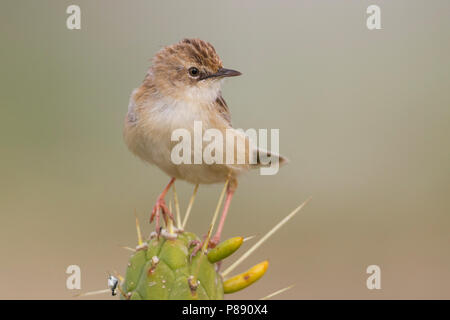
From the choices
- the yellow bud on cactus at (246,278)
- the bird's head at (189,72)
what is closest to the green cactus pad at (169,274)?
the yellow bud on cactus at (246,278)

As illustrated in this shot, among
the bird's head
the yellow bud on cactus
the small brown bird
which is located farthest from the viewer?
the bird's head

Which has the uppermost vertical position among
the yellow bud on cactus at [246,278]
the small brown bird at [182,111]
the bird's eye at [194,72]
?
the bird's eye at [194,72]

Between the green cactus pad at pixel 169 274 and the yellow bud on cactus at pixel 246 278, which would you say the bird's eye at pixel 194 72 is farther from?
the yellow bud on cactus at pixel 246 278

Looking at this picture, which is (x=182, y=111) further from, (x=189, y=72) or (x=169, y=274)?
(x=169, y=274)

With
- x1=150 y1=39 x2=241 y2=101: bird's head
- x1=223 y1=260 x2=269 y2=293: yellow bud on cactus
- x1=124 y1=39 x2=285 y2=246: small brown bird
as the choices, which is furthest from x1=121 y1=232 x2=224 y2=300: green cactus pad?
x1=150 y1=39 x2=241 y2=101: bird's head

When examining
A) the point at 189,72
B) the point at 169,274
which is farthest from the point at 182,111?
the point at 169,274

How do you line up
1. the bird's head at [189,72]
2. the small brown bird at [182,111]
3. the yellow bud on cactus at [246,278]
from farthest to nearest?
the bird's head at [189,72]
the small brown bird at [182,111]
the yellow bud on cactus at [246,278]

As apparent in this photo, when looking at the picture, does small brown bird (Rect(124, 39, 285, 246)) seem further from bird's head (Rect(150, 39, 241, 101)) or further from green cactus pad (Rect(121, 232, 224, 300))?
green cactus pad (Rect(121, 232, 224, 300))
